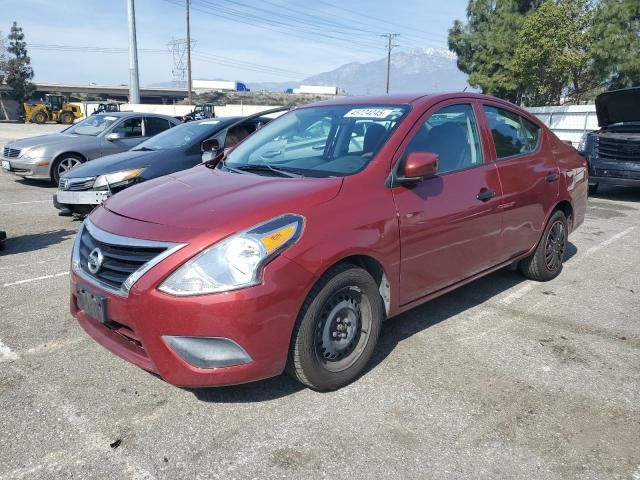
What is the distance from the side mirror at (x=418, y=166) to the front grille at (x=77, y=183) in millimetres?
4895

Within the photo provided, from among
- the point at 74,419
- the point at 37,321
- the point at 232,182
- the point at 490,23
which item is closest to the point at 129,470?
the point at 74,419

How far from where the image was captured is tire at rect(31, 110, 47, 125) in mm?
45844

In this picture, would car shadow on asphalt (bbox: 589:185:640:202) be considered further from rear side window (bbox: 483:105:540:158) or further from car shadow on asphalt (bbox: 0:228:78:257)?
car shadow on asphalt (bbox: 0:228:78:257)

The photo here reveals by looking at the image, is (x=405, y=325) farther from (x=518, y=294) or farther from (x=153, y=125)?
(x=153, y=125)

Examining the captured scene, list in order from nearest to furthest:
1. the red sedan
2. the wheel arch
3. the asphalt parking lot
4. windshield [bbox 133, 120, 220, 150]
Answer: the asphalt parking lot → the red sedan → the wheel arch → windshield [bbox 133, 120, 220, 150]

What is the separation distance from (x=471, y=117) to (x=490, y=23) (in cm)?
3349

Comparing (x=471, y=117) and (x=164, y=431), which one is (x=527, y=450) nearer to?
(x=164, y=431)

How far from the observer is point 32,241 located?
250 inches

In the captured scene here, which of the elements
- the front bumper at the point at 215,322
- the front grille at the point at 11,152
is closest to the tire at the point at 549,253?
the front bumper at the point at 215,322

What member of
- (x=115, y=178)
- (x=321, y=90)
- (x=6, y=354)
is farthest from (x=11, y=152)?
(x=321, y=90)

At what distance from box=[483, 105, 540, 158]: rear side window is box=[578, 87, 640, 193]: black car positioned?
5811 mm

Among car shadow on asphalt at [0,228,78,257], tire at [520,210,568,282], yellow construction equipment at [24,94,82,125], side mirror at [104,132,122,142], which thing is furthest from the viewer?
yellow construction equipment at [24,94,82,125]

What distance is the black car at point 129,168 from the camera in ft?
22.0

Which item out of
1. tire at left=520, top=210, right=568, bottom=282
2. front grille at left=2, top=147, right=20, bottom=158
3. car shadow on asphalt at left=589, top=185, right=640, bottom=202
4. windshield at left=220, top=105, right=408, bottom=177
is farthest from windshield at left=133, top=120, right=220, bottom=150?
car shadow on asphalt at left=589, top=185, right=640, bottom=202
